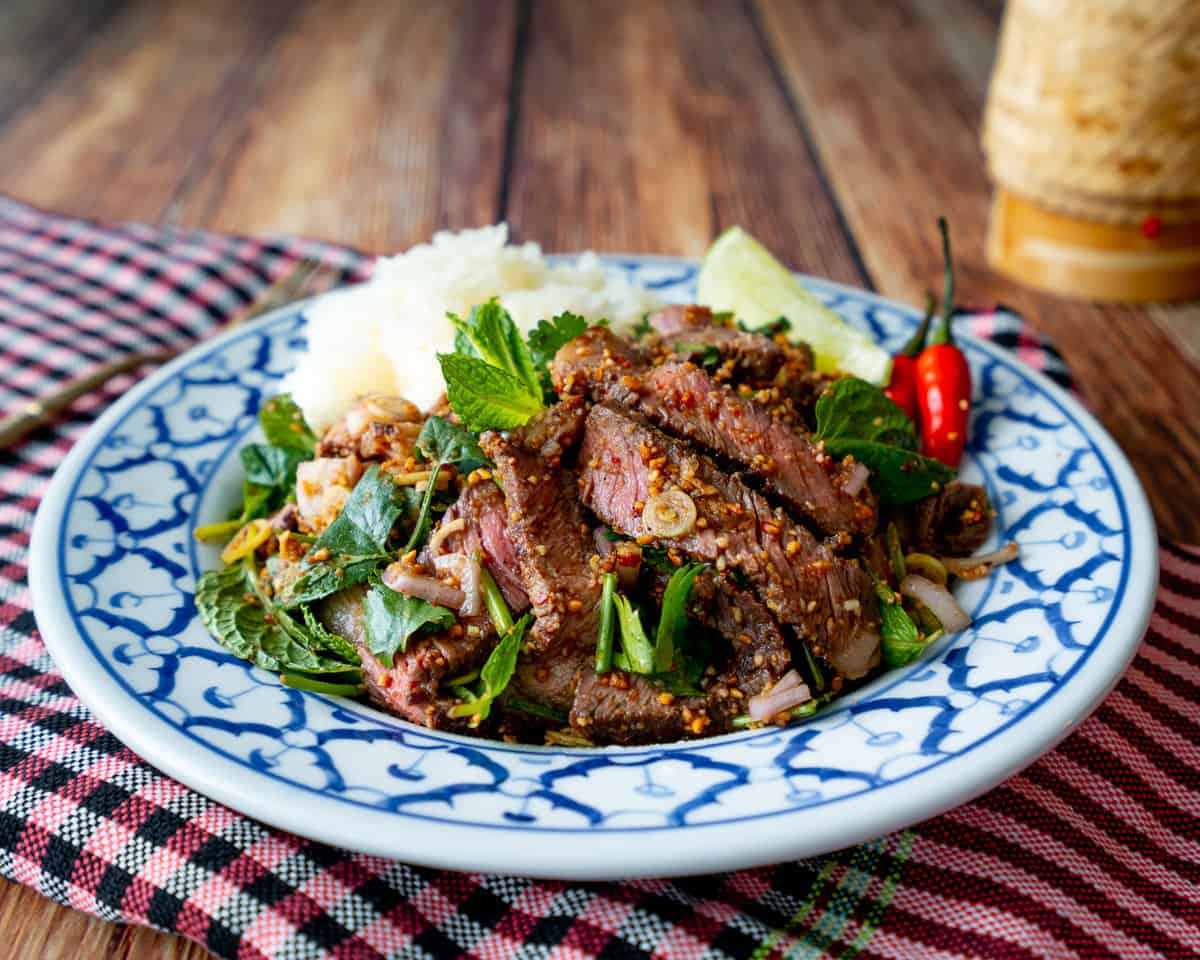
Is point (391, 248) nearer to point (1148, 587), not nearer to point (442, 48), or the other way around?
point (442, 48)

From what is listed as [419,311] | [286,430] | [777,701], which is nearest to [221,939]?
[777,701]

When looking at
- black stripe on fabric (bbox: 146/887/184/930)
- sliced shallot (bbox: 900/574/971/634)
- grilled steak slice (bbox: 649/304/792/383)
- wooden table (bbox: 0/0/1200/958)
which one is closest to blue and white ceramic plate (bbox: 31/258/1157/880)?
sliced shallot (bbox: 900/574/971/634)


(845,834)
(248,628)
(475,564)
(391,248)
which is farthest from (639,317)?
(391,248)

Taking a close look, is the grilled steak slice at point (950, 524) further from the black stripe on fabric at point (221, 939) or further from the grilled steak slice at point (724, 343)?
the black stripe on fabric at point (221, 939)

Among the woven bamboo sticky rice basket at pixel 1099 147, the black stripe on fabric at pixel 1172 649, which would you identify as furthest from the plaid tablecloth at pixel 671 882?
the woven bamboo sticky rice basket at pixel 1099 147

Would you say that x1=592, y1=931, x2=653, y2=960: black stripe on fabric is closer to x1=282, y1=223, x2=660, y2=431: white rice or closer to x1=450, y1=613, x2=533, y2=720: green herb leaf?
x1=450, y1=613, x2=533, y2=720: green herb leaf

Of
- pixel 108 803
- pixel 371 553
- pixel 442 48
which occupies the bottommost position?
pixel 442 48

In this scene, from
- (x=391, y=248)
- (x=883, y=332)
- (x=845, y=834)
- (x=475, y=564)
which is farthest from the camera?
(x=391, y=248)
